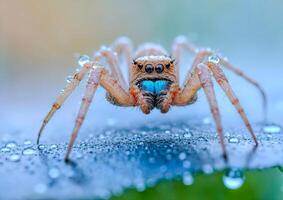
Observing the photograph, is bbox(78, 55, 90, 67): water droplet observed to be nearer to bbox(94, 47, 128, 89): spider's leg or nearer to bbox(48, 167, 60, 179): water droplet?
bbox(94, 47, 128, 89): spider's leg

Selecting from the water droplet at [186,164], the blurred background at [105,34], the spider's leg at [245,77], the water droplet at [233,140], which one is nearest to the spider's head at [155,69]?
the spider's leg at [245,77]

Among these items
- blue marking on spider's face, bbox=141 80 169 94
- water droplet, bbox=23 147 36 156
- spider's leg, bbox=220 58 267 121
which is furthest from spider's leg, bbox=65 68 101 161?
spider's leg, bbox=220 58 267 121

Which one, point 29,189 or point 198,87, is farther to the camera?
point 198,87

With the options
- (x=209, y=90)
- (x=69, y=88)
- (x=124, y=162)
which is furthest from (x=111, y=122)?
(x=124, y=162)

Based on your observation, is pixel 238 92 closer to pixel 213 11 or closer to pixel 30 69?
pixel 30 69

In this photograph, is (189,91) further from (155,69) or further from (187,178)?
(187,178)

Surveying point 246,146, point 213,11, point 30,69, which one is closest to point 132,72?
point 246,146

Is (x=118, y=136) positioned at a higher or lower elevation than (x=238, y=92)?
lower
